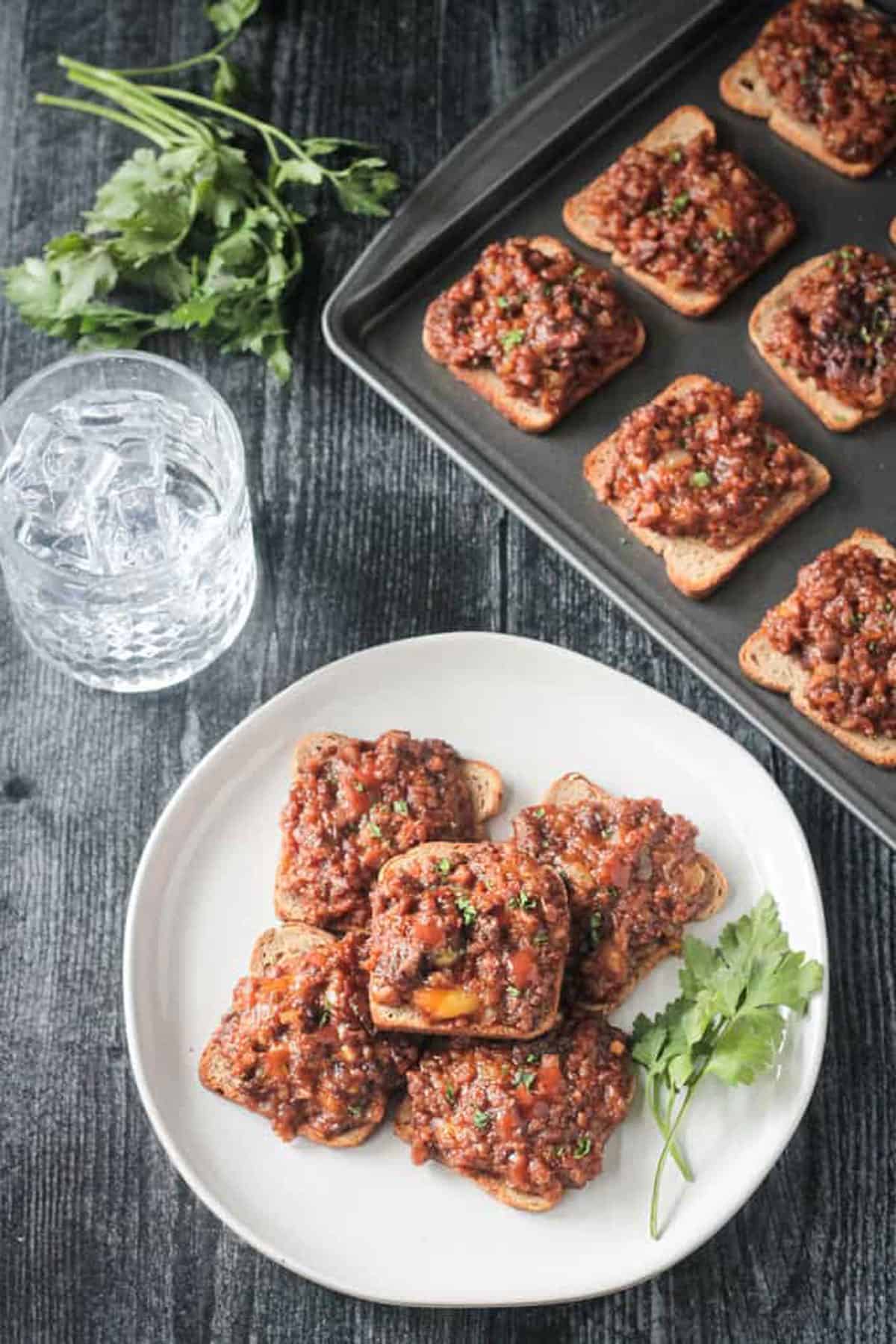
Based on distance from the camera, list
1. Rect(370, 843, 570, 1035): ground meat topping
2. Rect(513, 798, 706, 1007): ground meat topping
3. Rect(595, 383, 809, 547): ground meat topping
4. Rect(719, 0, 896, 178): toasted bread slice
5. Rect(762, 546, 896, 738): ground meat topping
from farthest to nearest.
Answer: Rect(719, 0, 896, 178): toasted bread slice
Rect(595, 383, 809, 547): ground meat topping
Rect(762, 546, 896, 738): ground meat topping
Rect(513, 798, 706, 1007): ground meat topping
Rect(370, 843, 570, 1035): ground meat topping

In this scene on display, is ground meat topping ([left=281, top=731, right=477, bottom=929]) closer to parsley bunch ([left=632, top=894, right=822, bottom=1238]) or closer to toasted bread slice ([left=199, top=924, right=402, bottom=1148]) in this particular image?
toasted bread slice ([left=199, top=924, right=402, bottom=1148])

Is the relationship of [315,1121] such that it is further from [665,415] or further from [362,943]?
[665,415]

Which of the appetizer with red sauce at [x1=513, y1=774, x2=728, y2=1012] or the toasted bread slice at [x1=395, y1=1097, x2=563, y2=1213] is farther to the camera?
the appetizer with red sauce at [x1=513, y1=774, x2=728, y2=1012]

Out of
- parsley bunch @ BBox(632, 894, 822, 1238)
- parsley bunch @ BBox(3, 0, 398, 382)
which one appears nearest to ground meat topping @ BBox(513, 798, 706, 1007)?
parsley bunch @ BBox(632, 894, 822, 1238)

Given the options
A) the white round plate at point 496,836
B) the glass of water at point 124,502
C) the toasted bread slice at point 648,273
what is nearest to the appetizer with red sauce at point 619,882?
the white round plate at point 496,836

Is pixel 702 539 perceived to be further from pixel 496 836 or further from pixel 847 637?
pixel 496 836

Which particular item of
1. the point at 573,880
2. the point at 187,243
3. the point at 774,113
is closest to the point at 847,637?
the point at 573,880
